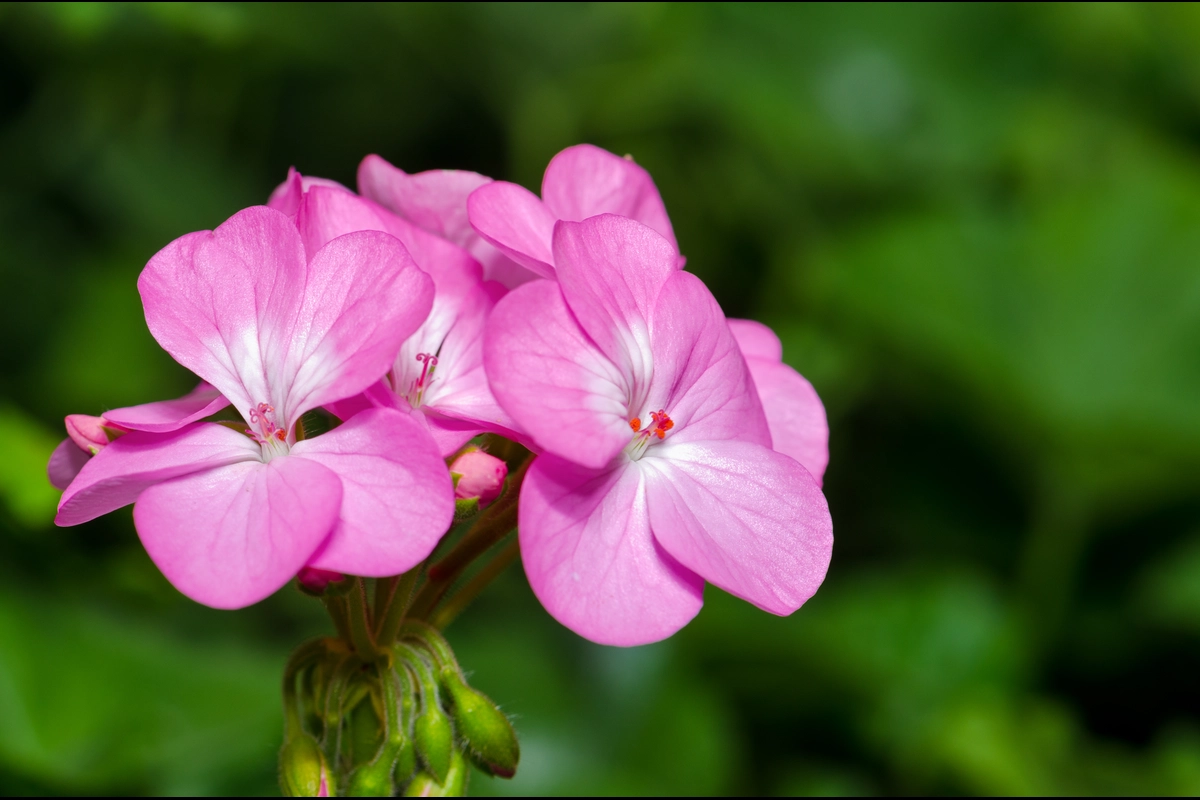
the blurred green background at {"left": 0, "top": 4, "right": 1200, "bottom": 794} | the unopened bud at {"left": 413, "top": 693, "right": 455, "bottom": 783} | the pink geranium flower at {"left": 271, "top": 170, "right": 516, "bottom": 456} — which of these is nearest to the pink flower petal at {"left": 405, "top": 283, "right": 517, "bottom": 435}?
the pink geranium flower at {"left": 271, "top": 170, "right": 516, "bottom": 456}

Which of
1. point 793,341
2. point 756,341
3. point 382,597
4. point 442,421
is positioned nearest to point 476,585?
point 382,597

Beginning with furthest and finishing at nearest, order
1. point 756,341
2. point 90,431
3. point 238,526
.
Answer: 1. point 756,341
2. point 90,431
3. point 238,526

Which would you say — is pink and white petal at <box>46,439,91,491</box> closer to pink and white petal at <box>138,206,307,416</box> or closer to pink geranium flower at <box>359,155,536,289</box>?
pink and white petal at <box>138,206,307,416</box>

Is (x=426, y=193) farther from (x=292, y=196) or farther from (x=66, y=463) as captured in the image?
(x=66, y=463)

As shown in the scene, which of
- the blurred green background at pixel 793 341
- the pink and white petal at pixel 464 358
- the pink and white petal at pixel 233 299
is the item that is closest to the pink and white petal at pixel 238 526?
the pink and white petal at pixel 233 299

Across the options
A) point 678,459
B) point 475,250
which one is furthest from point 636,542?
point 475,250

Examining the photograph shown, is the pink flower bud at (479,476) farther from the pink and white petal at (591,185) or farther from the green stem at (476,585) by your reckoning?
the pink and white petal at (591,185)
